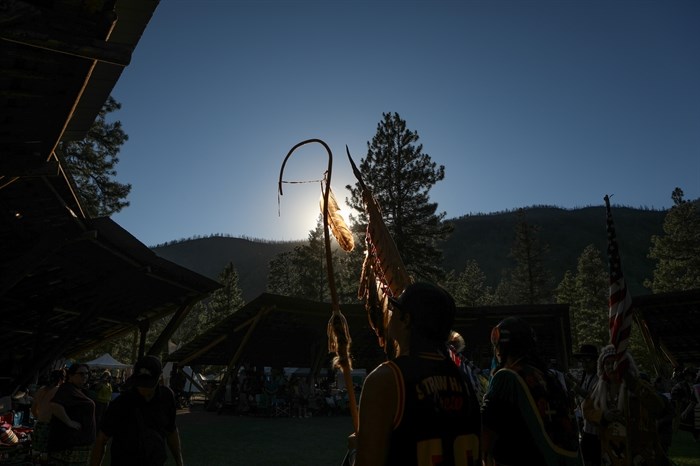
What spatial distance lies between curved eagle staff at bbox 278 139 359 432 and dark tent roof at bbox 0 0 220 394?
9.48ft

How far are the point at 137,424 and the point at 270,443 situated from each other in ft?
33.8

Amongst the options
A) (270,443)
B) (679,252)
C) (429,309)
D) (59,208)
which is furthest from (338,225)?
(679,252)

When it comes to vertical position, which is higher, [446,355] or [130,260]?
[130,260]

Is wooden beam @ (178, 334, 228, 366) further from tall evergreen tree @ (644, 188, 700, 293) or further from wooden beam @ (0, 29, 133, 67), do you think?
tall evergreen tree @ (644, 188, 700, 293)

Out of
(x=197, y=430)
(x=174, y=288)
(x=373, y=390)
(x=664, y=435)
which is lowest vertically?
Answer: (x=197, y=430)

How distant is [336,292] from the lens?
3402 millimetres

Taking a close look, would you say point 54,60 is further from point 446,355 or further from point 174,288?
point 174,288

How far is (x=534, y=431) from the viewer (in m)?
3.20

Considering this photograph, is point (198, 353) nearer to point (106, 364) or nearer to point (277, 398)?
point (277, 398)

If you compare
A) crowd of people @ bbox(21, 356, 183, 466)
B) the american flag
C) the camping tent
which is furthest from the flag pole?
the camping tent

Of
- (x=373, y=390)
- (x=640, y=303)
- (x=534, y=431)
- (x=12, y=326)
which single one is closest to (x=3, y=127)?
(x=373, y=390)

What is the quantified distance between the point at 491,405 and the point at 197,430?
15.2 meters

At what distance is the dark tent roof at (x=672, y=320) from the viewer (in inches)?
779

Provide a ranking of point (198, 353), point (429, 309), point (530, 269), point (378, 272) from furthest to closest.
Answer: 1. point (530, 269)
2. point (198, 353)
3. point (378, 272)
4. point (429, 309)
